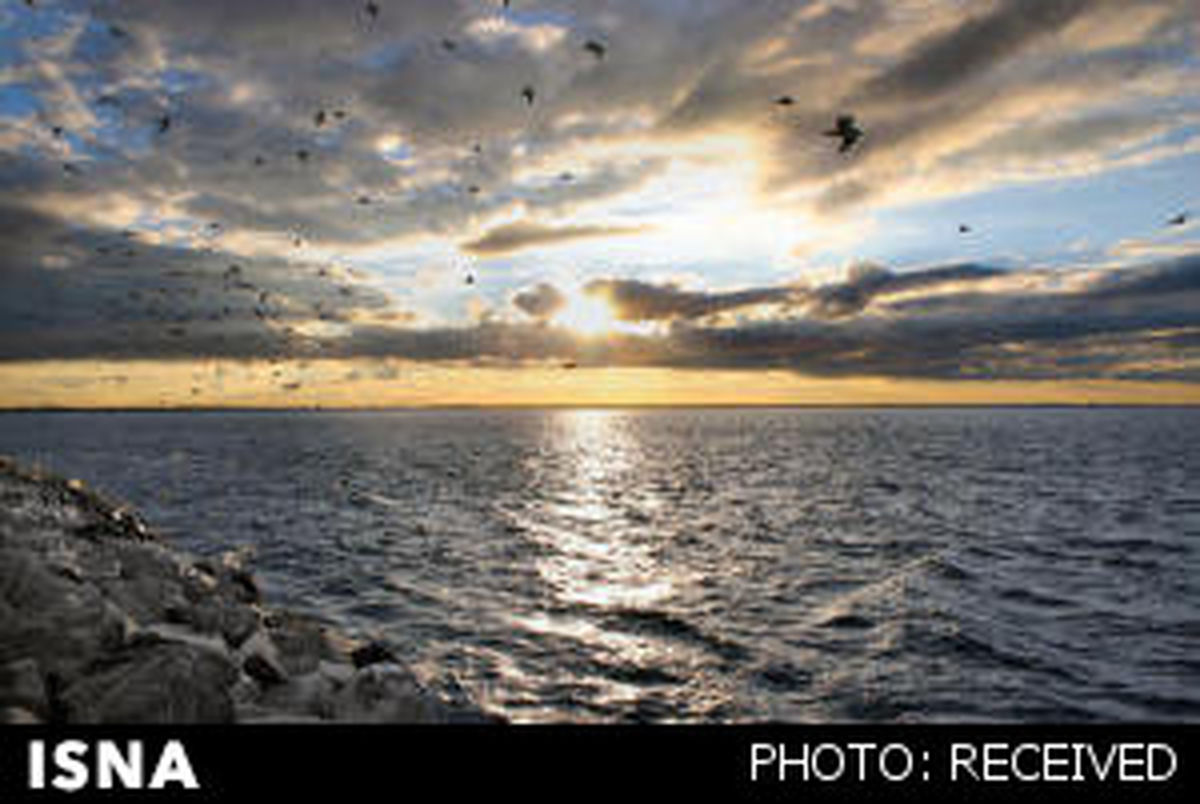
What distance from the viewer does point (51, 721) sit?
783 centimetres

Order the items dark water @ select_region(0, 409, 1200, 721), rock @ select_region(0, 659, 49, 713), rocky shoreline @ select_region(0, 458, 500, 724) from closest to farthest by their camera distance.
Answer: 1. rock @ select_region(0, 659, 49, 713)
2. rocky shoreline @ select_region(0, 458, 500, 724)
3. dark water @ select_region(0, 409, 1200, 721)

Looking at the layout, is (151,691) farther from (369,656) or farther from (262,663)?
Result: (369,656)

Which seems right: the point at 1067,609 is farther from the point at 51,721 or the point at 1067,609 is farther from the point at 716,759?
the point at 51,721

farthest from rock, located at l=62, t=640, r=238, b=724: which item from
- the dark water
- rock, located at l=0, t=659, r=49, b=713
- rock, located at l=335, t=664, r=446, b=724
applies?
the dark water

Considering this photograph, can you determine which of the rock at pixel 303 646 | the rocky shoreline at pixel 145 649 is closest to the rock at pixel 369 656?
the rocky shoreline at pixel 145 649

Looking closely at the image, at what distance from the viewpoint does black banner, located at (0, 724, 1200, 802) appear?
690 cm

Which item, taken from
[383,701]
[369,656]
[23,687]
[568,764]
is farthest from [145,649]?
[568,764]

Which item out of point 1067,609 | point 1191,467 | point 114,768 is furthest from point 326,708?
point 1191,467

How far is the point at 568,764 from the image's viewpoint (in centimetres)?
748

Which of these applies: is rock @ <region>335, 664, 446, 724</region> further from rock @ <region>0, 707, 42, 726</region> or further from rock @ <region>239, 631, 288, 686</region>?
rock @ <region>0, 707, 42, 726</region>

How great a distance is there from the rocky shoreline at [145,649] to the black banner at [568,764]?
2.05 ft

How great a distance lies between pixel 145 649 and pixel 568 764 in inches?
216

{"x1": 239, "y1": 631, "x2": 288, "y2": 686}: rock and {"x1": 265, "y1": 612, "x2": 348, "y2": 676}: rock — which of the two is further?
{"x1": 265, "y1": 612, "x2": 348, "y2": 676}: rock

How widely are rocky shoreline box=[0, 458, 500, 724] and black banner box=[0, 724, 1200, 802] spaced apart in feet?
2.05
